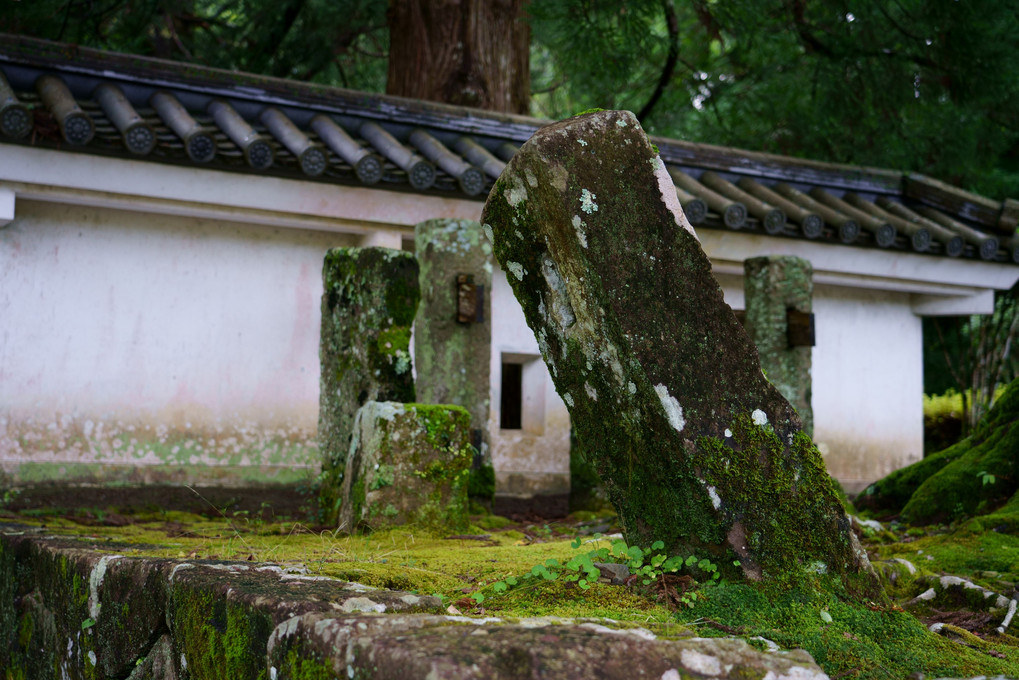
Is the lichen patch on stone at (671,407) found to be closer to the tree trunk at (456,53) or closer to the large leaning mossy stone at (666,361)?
the large leaning mossy stone at (666,361)

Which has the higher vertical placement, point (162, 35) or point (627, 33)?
point (162, 35)

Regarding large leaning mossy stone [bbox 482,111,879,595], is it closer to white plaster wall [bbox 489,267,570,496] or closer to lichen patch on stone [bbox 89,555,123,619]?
lichen patch on stone [bbox 89,555,123,619]

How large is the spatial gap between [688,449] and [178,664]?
61.7 inches

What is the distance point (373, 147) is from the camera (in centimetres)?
808

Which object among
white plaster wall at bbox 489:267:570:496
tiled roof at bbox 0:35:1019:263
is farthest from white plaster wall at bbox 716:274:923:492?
white plaster wall at bbox 489:267:570:496

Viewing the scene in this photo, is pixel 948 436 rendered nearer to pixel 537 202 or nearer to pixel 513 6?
pixel 513 6

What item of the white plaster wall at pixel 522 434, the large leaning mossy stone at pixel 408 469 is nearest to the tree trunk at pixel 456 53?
the white plaster wall at pixel 522 434

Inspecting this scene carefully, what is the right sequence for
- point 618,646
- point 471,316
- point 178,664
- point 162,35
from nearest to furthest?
point 618,646
point 178,664
point 471,316
point 162,35

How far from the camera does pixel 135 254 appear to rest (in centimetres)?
752

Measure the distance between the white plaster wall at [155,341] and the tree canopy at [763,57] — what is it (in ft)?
10.3

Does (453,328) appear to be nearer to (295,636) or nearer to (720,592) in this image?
(720,592)

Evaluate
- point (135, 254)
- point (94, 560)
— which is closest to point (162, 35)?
point (135, 254)

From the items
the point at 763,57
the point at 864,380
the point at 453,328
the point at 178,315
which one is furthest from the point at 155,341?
the point at 763,57

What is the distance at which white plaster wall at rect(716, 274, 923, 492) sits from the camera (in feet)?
32.3
